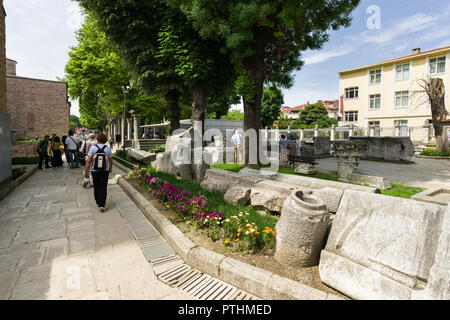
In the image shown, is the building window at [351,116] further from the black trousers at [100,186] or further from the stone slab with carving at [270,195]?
the black trousers at [100,186]

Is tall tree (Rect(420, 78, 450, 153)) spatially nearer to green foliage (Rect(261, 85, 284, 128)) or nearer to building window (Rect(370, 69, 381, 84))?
building window (Rect(370, 69, 381, 84))

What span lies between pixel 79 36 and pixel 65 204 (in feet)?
65.5

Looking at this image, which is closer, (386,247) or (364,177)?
(386,247)

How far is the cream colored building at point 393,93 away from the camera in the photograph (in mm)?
25906

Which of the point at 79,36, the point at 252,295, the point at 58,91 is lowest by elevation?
the point at 252,295

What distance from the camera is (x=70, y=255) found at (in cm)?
346

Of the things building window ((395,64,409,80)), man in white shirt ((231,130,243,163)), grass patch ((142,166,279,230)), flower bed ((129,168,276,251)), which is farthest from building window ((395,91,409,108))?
flower bed ((129,168,276,251))

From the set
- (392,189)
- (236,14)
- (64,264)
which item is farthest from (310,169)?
(64,264)

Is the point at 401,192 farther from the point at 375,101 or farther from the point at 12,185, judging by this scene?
the point at 375,101

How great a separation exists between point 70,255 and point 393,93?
37247 mm

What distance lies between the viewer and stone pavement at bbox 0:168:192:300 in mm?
2691

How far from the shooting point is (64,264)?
3.21 meters

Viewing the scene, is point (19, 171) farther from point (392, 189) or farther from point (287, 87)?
point (392, 189)

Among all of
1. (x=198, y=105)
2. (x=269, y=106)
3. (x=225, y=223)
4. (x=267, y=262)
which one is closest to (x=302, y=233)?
(x=267, y=262)
